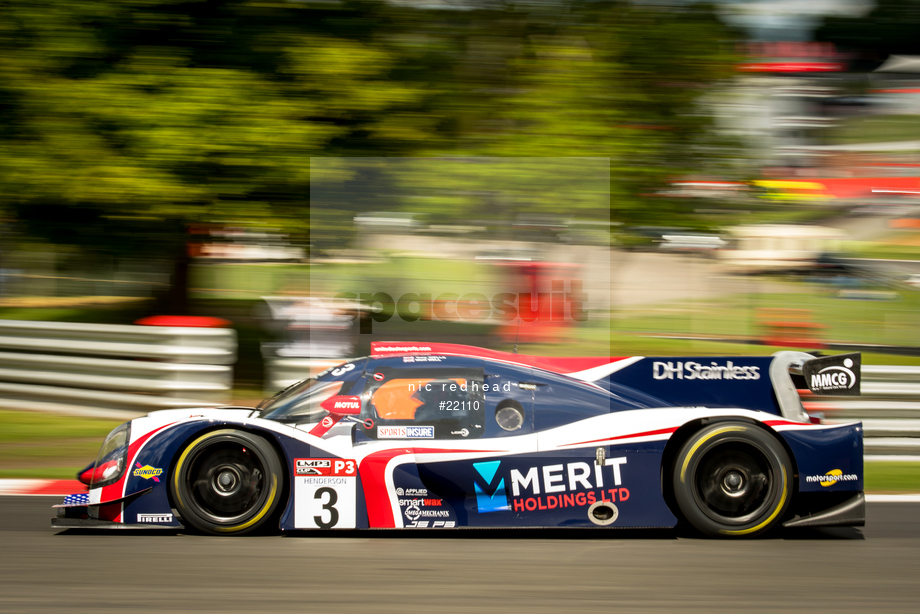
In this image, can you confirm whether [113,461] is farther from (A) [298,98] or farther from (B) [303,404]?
(A) [298,98]

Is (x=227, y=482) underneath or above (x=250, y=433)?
underneath

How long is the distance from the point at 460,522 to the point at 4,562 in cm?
217

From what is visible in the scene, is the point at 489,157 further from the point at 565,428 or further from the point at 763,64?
the point at 565,428

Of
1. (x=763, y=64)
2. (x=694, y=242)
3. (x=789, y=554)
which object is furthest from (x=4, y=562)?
(x=763, y=64)

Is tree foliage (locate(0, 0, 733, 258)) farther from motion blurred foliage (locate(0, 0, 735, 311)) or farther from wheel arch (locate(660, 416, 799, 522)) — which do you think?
wheel arch (locate(660, 416, 799, 522))

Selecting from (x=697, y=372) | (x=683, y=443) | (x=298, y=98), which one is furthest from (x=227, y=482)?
(x=298, y=98)

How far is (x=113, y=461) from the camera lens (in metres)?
4.23

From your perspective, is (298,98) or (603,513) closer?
(603,513)

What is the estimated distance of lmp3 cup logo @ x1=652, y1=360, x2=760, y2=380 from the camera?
14.6 ft

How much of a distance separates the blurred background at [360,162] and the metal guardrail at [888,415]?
2.34 metres

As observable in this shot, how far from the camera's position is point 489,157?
8.05 meters

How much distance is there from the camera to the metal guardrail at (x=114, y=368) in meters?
7.62

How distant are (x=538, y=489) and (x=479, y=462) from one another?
0.33m

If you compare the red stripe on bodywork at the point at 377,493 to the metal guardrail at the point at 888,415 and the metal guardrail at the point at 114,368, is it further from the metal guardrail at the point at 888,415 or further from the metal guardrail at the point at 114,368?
the metal guardrail at the point at 114,368
